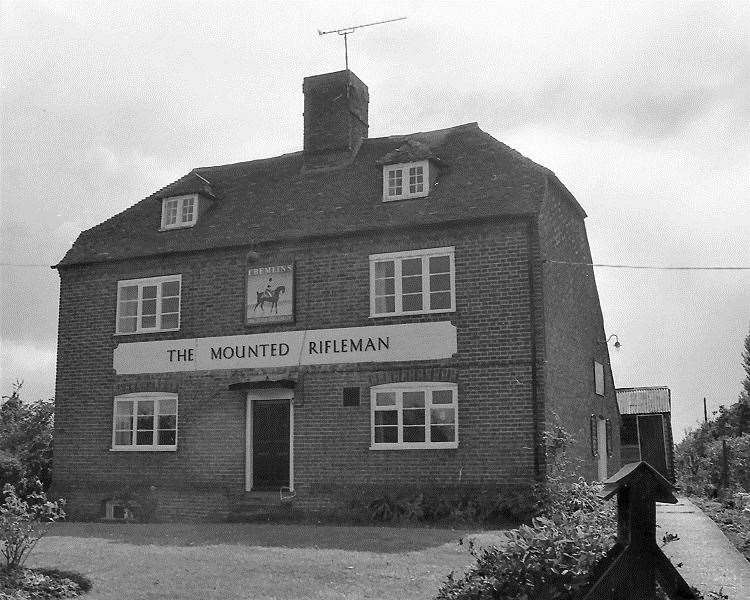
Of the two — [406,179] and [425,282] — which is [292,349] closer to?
[425,282]

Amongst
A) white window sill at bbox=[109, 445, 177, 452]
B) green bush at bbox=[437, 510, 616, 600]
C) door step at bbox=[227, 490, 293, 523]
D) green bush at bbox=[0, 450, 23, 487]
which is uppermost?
white window sill at bbox=[109, 445, 177, 452]

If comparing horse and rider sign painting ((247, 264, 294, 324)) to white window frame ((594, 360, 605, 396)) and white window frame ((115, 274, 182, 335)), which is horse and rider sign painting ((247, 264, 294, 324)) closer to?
white window frame ((115, 274, 182, 335))

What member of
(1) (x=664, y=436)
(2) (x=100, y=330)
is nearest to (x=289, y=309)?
(2) (x=100, y=330)

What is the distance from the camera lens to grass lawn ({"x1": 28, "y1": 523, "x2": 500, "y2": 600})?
10719mm

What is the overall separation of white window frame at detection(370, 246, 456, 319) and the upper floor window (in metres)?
5.75

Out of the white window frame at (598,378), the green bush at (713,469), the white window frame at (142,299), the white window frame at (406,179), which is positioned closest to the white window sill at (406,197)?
the white window frame at (406,179)

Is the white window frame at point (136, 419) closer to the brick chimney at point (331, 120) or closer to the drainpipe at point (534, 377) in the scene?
the brick chimney at point (331, 120)

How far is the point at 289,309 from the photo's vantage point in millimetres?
21062

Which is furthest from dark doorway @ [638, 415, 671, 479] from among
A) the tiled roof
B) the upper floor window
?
the upper floor window

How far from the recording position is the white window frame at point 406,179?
68.9ft

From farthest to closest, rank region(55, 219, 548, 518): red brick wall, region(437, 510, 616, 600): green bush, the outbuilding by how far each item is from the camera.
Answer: the outbuilding, region(55, 219, 548, 518): red brick wall, region(437, 510, 616, 600): green bush

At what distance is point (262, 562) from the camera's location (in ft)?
39.9

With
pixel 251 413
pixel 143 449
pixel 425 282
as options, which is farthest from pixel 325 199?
pixel 143 449

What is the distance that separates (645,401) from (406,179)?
63.6 feet
